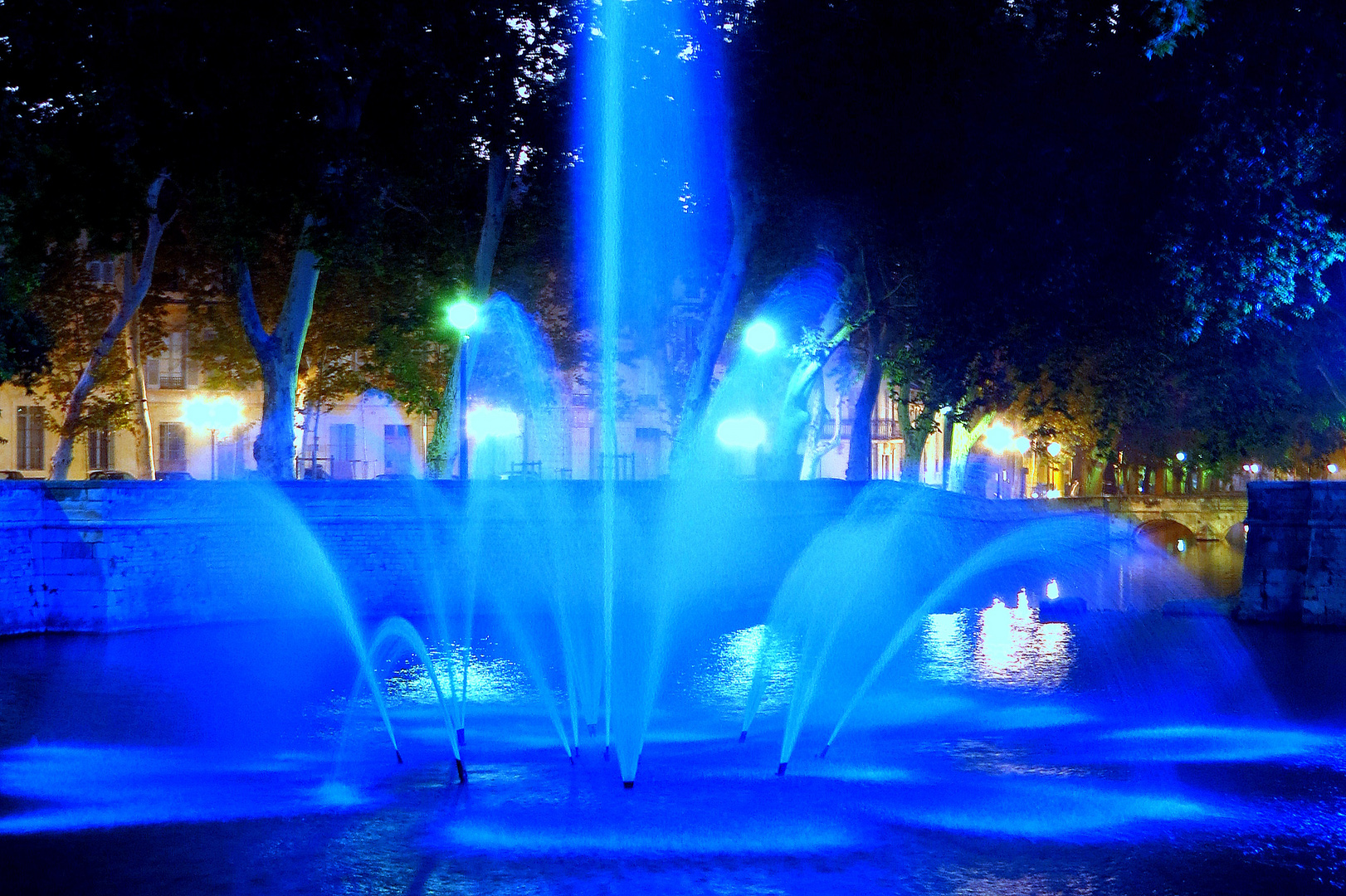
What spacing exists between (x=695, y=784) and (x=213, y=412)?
1393 inches

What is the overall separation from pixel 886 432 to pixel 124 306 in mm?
46143

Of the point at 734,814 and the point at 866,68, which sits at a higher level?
the point at 866,68

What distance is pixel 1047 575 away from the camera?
38156 mm

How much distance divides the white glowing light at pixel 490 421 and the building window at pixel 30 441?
14.3 meters

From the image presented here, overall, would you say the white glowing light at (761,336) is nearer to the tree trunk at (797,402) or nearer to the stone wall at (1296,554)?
the tree trunk at (797,402)

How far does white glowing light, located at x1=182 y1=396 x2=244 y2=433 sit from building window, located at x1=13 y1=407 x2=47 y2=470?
15.6 feet

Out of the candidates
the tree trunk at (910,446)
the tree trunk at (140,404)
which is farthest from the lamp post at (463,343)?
the tree trunk at (910,446)

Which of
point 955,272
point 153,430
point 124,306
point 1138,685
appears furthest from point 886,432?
point 1138,685

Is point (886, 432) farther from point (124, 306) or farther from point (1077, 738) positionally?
point (1077, 738)

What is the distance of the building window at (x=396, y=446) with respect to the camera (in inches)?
2251

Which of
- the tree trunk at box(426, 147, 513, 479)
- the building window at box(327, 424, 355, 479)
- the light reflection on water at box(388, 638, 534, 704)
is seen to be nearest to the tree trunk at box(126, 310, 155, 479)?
the tree trunk at box(426, 147, 513, 479)

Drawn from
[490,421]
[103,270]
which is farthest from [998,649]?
[103,270]

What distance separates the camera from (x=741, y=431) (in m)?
50.9

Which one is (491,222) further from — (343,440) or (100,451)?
(343,440)
